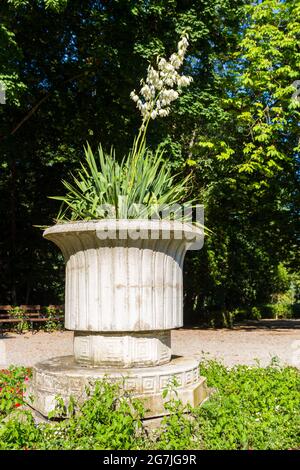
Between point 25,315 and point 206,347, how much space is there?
7111 millimetres

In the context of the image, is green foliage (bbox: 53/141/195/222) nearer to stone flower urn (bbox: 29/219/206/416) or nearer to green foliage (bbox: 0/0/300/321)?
stone flower urn (bbox: 29/219/206/416)

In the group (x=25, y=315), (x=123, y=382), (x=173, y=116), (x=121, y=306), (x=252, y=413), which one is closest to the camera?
(x=123, y=382)

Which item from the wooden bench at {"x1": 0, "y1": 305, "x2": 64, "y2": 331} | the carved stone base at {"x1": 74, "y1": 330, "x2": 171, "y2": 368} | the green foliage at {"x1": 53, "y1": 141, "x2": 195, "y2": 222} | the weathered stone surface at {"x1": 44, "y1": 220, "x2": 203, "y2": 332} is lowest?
the wooden bench at {"x1": 0, "y1": 305, "x2": 64, "y2": 331}

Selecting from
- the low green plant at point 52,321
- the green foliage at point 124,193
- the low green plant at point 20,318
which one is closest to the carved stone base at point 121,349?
the green foliage at point 124,193

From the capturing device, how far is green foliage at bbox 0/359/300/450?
3291mm

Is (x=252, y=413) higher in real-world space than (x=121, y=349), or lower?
lower

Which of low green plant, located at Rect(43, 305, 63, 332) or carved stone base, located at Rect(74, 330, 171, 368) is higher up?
carved stone base, located at Rect(74, 330, 171, 368)

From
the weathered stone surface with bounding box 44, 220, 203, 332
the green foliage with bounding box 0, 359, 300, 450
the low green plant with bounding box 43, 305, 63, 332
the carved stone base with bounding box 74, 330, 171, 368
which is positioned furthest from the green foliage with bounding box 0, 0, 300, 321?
the green foliage with bounding box 0, 359, 300, 450

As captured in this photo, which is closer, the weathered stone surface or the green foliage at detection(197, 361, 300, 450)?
the green foliage at detection(197, 361, 300, 450)

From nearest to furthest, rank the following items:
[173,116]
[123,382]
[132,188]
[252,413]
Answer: [123,382]
[252,413]
[132,188]
[173,116]

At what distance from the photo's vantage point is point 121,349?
441 cm

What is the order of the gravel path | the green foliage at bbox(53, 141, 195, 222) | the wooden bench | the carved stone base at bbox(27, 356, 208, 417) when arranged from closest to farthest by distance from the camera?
the carved stone base at bbox(27, 356, 208, 417) < the green foliage at bbox(53, 141, 195, 222) < the gravel path < the wooden bench

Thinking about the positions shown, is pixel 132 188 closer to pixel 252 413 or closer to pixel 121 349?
pixel 121 349

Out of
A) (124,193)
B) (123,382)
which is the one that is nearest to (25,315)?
(124,193)
